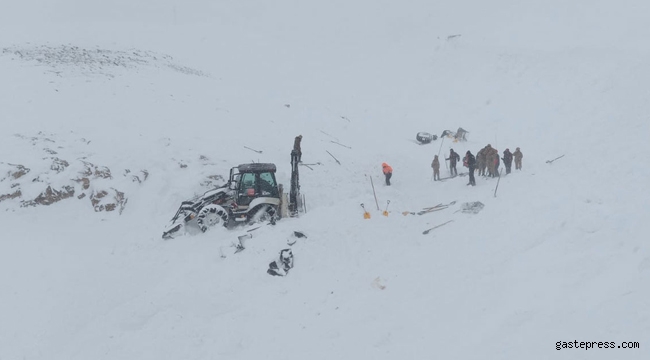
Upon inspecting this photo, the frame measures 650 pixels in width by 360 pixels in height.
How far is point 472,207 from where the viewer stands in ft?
46.3

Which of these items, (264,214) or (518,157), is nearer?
(264,214)

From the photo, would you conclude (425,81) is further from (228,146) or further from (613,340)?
(613,340)

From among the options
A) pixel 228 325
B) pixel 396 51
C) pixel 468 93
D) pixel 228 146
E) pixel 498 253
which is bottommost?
pixel 228 325

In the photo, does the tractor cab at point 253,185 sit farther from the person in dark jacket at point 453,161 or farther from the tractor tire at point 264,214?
the person in dark jacket at point 453,161

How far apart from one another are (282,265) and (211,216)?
3.04 m

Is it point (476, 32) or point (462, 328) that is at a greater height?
point (476, 32)

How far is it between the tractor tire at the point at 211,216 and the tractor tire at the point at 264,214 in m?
0.80

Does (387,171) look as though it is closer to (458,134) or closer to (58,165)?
(458,134)

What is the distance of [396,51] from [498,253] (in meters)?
29.5

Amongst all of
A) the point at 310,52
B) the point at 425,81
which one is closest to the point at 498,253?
the point at 425,81

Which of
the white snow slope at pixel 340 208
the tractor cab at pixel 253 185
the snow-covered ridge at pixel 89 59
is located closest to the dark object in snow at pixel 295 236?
the white snow slope at pixel 340 208

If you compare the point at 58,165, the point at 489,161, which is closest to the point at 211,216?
Answer: the point at 58,165

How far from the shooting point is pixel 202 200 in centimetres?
1373

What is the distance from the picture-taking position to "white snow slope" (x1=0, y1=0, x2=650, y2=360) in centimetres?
875
